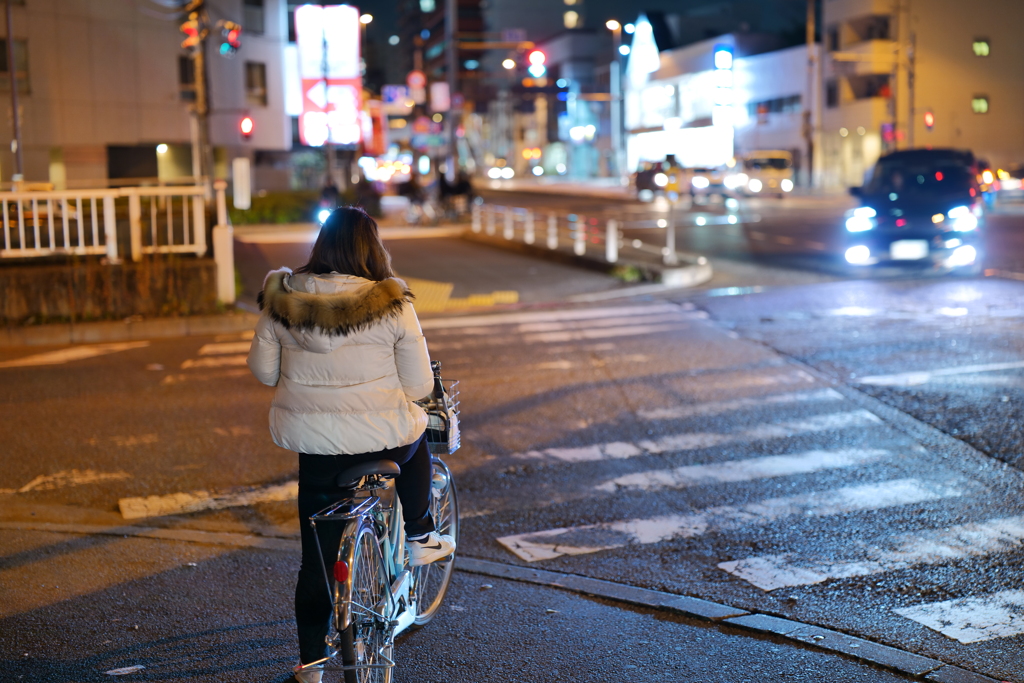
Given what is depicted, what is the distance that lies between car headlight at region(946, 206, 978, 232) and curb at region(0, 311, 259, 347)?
11436mm

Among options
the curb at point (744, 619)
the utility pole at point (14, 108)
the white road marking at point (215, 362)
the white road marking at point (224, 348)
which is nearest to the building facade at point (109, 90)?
the utility pole at point (14, 108)

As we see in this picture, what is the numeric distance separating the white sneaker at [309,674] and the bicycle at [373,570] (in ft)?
0.06

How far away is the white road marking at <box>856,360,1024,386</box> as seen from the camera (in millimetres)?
9477

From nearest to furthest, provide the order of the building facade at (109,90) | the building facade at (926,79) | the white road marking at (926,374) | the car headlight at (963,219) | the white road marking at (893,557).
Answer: the white road marking at (893,557)
the white road marking at (926,374)
the car headlight at (963,219)
the building facade at (109,90)
the building facade at (926,79)

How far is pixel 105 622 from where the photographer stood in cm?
466

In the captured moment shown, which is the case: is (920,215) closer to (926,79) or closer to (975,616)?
(975,616)

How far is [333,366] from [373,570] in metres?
0.76

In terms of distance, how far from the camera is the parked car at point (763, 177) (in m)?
47.2

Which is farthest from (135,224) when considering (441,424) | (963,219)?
(963,219)

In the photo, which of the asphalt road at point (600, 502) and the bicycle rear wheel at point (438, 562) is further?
the bicycle rear wheel at point (438, 562)

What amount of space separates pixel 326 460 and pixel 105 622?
168 centimetres

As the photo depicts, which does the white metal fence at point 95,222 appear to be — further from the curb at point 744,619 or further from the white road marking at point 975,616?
the white road marking at point 975,616

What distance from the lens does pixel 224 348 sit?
12359 mm

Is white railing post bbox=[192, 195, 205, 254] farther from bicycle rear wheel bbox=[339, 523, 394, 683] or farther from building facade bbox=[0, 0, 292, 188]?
building facade bbox=[0, 0, 292, 188]
